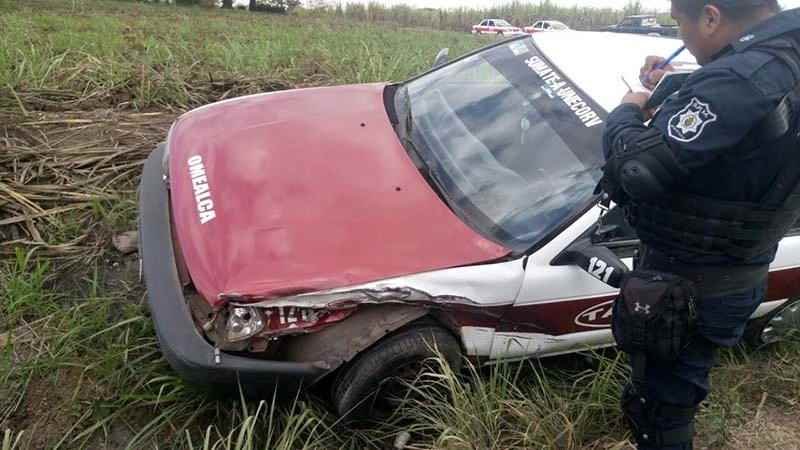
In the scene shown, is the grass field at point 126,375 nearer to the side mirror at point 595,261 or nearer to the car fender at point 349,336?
the car fender at point 349,336

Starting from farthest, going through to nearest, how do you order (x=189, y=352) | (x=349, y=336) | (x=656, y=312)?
(x=349, y=336) < (x=189, y=352) < (x=656, y=312)

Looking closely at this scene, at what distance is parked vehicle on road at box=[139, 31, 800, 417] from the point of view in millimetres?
2096

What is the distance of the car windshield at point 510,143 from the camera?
2.38 metres

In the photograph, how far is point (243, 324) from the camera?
2.05 meters

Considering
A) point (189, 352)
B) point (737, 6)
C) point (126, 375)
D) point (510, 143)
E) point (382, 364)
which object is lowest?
point (126, 375)

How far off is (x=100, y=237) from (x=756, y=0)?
2.90 m

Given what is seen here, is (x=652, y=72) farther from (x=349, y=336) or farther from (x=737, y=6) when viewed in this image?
(x=349, y=336)

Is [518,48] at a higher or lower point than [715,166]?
higher

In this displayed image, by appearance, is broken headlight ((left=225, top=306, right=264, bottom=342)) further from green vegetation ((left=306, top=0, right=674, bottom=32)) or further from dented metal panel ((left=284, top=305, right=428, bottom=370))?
green vegetation ((left=306, top=0, right=674, bottom=32))

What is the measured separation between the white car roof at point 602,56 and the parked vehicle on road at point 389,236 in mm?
12

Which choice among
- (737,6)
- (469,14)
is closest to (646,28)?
(737,6)

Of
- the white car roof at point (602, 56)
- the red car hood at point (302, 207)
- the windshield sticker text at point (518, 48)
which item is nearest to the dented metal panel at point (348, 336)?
the red car hood at point (302, 207)

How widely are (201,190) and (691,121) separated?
1.71 metres

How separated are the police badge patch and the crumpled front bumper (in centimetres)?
128
